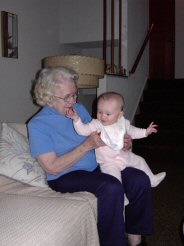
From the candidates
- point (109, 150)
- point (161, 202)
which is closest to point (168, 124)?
point (161, 202)

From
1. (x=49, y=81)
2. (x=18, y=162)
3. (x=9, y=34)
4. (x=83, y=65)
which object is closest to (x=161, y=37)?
(x=9, y=34)

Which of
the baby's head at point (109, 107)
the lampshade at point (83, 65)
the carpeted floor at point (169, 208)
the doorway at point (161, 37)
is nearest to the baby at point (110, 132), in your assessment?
the baby's head at point (109, 107)

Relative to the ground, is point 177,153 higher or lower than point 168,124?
lower

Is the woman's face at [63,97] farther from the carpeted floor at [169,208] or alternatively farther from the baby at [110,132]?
the carpeted floor at [169,208]

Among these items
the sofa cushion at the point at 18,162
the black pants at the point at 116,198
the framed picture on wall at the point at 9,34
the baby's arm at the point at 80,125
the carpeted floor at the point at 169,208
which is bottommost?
the carpeted floor at the point at 169,208

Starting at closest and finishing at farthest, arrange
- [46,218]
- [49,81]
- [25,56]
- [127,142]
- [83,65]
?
[46,218], [49,81], [127,142], [83,65], [25,56]

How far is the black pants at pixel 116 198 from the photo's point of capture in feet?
4.84

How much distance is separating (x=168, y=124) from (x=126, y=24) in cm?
158

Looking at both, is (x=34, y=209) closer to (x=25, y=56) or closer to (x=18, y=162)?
(x=18, y=162)

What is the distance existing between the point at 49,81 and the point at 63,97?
0.39 feet

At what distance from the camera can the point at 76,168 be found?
5.52 ft

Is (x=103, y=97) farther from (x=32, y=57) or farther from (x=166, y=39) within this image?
(x=166, y=39)

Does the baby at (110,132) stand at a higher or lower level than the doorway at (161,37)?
lower

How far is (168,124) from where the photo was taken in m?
4.67
